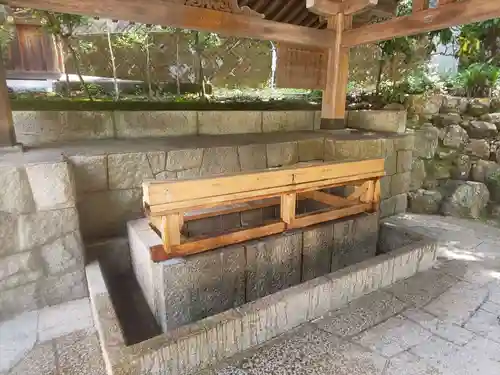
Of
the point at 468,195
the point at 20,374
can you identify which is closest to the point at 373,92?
the point at 468,195

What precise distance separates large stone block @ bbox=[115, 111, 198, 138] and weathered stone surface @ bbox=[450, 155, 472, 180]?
6.31 meters

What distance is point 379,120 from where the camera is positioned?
569 cm

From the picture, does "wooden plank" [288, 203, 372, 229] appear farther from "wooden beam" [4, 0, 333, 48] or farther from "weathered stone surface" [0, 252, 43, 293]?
"wooden beam" [4, 0, 333, 48]

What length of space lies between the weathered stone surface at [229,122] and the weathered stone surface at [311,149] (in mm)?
1156

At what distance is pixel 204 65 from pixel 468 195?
270 inches

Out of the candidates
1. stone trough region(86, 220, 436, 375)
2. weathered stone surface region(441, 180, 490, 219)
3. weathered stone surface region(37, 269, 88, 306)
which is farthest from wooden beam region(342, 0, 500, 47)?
weathered stone surface region(37, 269, 88, 306)

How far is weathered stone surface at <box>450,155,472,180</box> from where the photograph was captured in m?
7.50

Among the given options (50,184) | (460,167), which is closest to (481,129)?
(460,167)

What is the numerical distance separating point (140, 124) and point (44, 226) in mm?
2248

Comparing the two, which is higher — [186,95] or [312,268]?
[186,95]

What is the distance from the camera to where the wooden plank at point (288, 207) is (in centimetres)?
286

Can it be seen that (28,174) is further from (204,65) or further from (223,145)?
(204,65)

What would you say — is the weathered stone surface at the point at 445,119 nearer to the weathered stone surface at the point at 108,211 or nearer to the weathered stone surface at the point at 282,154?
the weathered stone surface at the point at 282,154

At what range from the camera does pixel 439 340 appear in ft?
7.58
